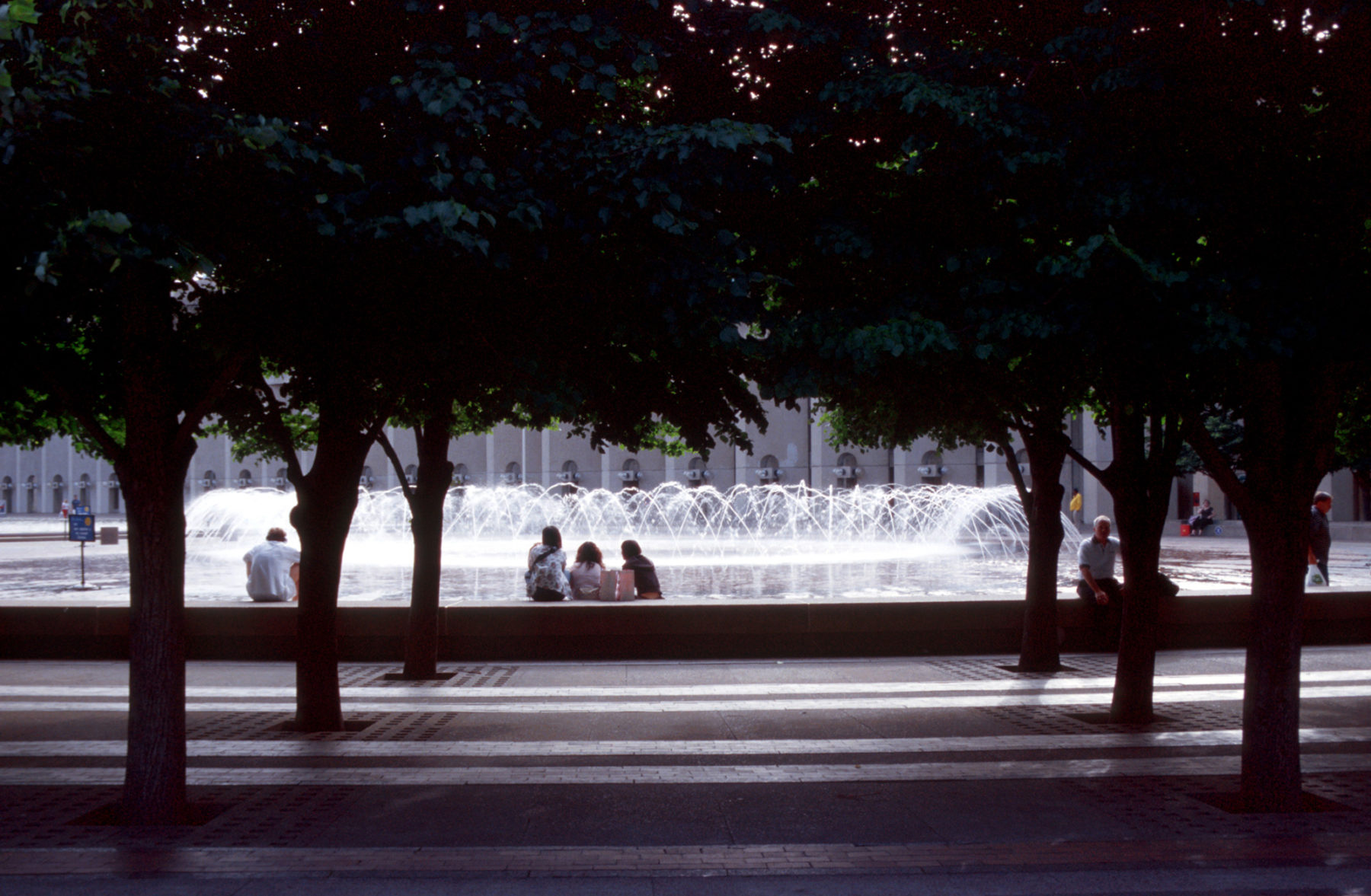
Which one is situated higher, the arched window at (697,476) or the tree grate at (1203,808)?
the arched window at (697,476)

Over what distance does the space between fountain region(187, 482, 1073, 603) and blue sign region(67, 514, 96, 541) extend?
202 cm

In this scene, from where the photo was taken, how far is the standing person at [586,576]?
14.9m

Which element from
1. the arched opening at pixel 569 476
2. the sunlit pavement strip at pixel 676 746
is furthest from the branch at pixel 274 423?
the arched opening at pixel 569 476

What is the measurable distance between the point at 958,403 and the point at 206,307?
5.34m

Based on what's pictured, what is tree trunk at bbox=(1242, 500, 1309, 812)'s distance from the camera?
6527mm

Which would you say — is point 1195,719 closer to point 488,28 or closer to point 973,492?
point 488,28

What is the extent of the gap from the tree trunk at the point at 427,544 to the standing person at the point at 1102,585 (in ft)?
24.1

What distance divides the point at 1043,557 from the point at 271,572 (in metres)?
9.45

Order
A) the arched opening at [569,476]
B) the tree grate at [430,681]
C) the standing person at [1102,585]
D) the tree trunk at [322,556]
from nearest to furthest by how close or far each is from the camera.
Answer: the tree trunk at [322,556] → the tree grate at [430,681] → the standing person at [1102,585] → the arched opening at [569,476]

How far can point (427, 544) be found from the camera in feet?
36.9

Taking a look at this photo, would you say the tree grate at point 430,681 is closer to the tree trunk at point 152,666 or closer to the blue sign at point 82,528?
the tree trunk at point 152,666

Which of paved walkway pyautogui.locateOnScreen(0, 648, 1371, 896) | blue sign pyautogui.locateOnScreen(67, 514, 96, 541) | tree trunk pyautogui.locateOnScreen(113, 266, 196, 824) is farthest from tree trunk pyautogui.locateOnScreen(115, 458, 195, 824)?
blue sign pyautogui.locateOnScreen(67, 514, 96, 541)

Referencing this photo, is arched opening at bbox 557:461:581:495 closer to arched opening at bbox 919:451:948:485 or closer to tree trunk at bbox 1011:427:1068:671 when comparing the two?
arched opening at bbox 919:451:948:485

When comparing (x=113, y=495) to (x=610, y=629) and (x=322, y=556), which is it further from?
(x=322, y=556)
